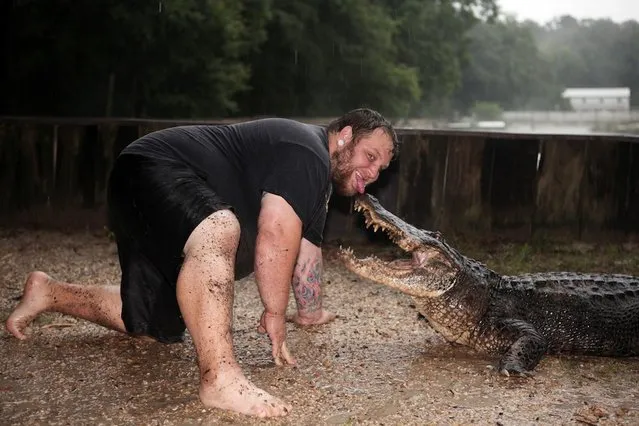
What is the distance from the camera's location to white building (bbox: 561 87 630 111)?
55.5 m

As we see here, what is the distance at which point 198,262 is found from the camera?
277 centimetres

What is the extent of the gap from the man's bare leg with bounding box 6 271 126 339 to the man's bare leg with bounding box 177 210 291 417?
98 cm

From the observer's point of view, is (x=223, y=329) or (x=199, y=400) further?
(x=199, y=400)

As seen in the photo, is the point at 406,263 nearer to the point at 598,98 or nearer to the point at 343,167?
the point at 343,167

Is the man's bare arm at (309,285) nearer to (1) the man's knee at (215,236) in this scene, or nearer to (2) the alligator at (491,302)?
(2) the alligator at (491,302)

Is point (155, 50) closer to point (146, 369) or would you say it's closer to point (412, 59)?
point (146, 369)

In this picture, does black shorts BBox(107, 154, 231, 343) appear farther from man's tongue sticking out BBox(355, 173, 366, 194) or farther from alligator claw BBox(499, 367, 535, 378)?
alligator claw BBox(499, 367, 535, 378)

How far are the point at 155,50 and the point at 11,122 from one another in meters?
9.28

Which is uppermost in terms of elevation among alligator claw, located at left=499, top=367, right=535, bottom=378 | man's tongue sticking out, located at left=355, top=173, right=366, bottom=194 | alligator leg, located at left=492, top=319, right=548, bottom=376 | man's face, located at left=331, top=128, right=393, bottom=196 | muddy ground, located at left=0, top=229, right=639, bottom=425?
man's face, located at left=331, top=128, right=393, bottom=196

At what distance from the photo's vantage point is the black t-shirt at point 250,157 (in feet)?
9.90

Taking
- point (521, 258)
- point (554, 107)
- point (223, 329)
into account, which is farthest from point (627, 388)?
point (554, 107)

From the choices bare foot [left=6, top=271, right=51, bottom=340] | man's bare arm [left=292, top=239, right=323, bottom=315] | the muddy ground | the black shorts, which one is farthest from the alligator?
bare foot [left=6, top=271, right=51, bottom=340]

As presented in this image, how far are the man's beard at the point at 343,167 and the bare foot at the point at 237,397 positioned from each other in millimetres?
1131

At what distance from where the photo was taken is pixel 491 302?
3.98m
